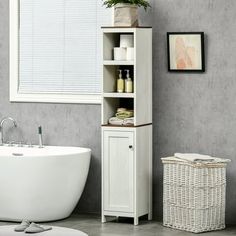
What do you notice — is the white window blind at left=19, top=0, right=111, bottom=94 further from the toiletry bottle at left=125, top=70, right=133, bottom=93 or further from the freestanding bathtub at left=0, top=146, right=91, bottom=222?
the freestanding bathtub at left=0, top=146, right=91, bottom=222

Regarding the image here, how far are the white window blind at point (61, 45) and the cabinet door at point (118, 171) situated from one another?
0.71 meters

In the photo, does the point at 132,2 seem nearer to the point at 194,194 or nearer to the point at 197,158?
the point at 197,158

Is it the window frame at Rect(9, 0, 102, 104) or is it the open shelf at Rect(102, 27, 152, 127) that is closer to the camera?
the open shelf at Rect(102, 27, 152, 127)

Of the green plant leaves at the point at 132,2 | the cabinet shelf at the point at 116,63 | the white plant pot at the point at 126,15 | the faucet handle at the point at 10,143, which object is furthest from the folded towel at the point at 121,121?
the faucet handle at the point at 10,143

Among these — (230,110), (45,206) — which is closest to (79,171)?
(45,206)

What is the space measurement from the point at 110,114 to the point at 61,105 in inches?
24.8

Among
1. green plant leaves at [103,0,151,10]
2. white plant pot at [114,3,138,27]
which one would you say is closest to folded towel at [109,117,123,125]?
white plant pot at [114,3,138,27]

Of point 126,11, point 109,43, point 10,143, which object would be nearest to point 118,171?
point 109,43

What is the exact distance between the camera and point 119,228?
23.2 feet

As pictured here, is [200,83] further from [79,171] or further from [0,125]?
[0,125]

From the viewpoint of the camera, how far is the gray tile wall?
717 centimetres

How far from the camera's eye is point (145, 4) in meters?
7.21

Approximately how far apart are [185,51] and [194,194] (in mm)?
1279

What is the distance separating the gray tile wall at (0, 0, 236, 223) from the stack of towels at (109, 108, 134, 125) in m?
0.33
